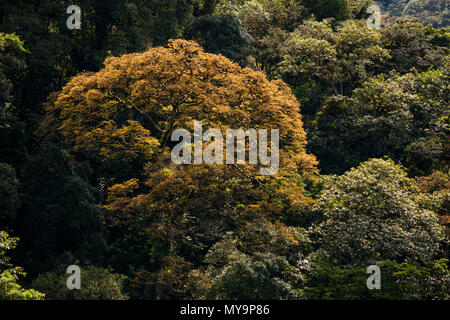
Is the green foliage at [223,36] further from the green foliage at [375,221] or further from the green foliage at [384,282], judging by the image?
the green foliage at [384,282]

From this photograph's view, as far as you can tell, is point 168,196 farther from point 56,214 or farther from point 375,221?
point 375,221

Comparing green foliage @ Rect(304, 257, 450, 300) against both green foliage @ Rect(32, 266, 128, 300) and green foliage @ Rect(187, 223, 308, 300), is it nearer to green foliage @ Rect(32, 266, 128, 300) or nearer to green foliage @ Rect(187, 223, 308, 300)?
green foliage @ Rect(187, 223, 308, 300)

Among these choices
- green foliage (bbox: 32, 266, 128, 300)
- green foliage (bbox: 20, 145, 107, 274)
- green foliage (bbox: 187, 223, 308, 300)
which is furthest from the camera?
green foliage (bbox: 20, 145, 107, 274)

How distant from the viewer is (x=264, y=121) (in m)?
15.5

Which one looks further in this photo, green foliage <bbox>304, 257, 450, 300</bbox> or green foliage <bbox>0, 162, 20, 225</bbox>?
green foliage <bbox>0, 162, 20, 225</bbox>

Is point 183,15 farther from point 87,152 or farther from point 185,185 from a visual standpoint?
point 185,185

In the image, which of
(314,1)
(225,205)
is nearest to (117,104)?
(225,205)
